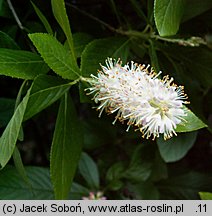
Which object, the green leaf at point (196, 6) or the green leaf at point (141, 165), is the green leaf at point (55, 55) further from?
the green leaf at point (141, 165)

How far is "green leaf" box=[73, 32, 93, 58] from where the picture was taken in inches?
40.9

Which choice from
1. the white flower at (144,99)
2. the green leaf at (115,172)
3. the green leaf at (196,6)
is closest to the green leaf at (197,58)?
the green leaf at (196,6)

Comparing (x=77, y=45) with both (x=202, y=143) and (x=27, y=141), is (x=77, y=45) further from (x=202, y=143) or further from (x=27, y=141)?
(x=202, y=143)

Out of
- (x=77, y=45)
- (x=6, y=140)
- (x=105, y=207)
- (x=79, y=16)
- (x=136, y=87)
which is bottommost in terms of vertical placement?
(x=105, y=207)

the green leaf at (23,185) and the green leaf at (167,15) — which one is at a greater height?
the green leaf at (167,15)

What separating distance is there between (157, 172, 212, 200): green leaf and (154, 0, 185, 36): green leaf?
2.33 feet

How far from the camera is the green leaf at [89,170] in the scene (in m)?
1.42

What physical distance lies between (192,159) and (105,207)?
2.70 ft

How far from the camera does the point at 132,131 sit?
4.75 ft

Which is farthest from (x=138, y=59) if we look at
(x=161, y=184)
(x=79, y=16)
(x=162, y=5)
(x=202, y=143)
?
(x=202, y=143)

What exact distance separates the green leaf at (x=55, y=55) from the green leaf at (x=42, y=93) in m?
0.04

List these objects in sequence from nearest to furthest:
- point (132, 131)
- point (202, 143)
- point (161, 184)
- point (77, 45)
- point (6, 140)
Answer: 1. point (6, 140)
2. point (77, 45)
3. point (132, 131)
4. point (161, 184)
5. point (202, 143)

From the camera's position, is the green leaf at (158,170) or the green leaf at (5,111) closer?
the green leaf at (5,111)

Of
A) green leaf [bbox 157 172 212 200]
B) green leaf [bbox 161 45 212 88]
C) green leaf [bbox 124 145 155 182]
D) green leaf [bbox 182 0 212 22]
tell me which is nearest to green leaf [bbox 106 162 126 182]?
green leaf [bbox 124 145 155 182]
